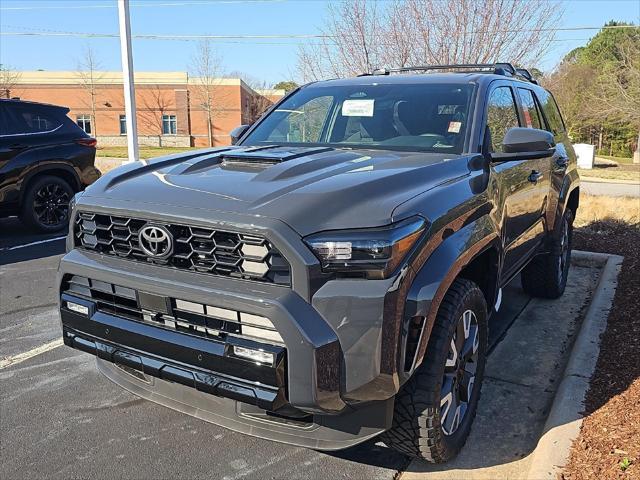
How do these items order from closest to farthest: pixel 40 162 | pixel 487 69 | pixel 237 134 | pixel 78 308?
pixel 78 308 < pixel 237 134 < pixel 487 69 < pixel 40 162

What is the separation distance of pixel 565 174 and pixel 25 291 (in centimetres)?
526

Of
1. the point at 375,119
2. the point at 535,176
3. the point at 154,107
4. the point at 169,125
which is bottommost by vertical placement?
the point at 169,125

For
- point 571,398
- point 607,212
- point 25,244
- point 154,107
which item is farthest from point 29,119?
point 154,107

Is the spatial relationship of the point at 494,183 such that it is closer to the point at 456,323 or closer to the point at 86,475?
the point at 456,323

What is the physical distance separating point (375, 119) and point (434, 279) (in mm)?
1710

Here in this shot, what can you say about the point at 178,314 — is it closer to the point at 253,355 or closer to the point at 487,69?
the point at 253,355

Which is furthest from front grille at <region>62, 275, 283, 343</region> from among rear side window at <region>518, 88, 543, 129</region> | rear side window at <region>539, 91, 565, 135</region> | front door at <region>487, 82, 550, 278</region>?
rear side window at <region>539, 91, 565, 135</region>

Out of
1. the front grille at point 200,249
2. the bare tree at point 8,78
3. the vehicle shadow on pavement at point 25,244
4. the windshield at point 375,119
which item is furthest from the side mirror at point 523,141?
the bare tree at point 8,78

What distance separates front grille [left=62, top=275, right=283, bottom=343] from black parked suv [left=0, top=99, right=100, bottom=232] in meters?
5.90

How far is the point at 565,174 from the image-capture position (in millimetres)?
5285

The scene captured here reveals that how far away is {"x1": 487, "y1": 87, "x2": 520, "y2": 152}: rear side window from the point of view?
3.63 m

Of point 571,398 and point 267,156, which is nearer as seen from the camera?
point 267,156

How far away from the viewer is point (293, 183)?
253 centimetres

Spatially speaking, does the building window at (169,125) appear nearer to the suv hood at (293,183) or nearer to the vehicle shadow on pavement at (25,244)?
the vehicle shadow on pavement at (25,244)
